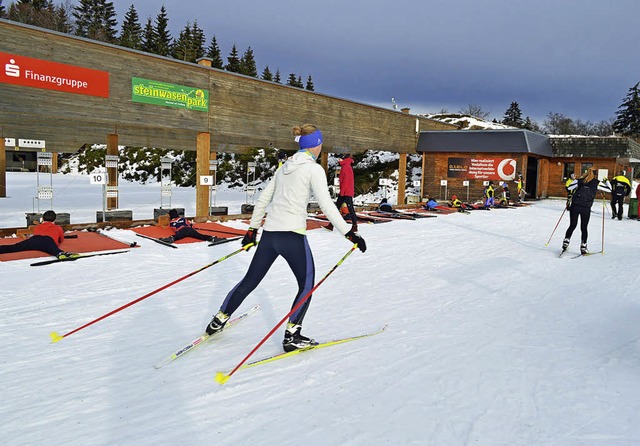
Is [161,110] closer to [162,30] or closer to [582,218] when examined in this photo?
[582,218]

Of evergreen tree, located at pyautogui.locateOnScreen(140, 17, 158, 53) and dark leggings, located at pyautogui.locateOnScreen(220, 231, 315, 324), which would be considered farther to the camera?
evergreen tree, located at pyautogui.locateOnScreen(140, 17, 158, 53)

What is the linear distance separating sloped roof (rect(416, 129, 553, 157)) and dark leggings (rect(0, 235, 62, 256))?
61.7ft

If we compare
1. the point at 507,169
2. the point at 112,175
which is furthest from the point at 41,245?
the point at 507,169

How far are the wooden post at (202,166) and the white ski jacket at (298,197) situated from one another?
9643mm

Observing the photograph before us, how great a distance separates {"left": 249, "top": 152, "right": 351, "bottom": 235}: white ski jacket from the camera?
3248 millimetres

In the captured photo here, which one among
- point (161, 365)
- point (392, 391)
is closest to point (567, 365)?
point (392, 391)

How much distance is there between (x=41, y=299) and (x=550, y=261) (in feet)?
24.9

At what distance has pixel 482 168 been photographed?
76.3 ft

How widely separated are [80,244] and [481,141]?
65.8 ft

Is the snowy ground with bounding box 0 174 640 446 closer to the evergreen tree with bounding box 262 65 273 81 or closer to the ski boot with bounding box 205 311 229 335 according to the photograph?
the ski boot with bounding box 205 311 229 335

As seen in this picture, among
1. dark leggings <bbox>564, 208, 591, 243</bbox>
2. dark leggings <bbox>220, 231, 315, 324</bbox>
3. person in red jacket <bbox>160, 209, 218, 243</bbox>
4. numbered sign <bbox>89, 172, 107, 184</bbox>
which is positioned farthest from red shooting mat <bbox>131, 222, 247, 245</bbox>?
dark leggings <bbox>564, 208, 591, 243</bbox>

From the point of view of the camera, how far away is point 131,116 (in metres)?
10.8

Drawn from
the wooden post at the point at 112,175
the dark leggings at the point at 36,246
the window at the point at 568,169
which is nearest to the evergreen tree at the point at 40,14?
the wooden post at the point at 112,175

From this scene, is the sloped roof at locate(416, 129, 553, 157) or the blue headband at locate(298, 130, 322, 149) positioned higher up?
the sloped roof at locate(416, 129, 553, 157)
